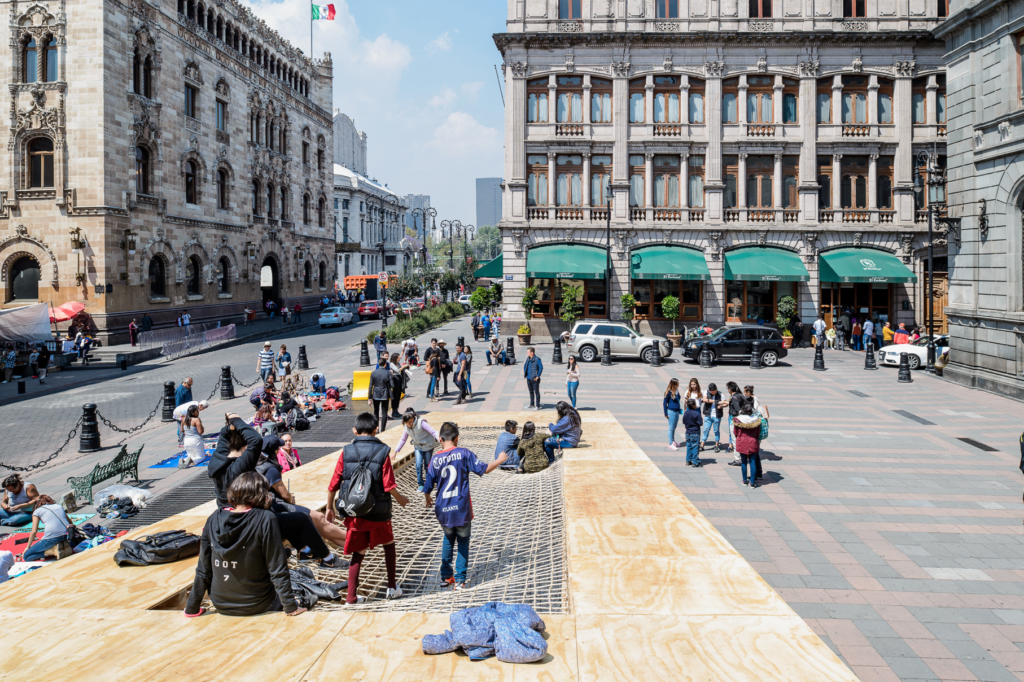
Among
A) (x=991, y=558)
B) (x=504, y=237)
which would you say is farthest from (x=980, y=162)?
(x=504, y=237)

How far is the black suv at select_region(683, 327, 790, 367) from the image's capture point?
28.3 meters

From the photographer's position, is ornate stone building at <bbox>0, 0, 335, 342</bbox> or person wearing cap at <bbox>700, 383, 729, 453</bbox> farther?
ornate stone building at <bbox>0, 0, 335, 342</bbox>

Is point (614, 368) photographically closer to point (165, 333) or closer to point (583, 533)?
point (583, 533)

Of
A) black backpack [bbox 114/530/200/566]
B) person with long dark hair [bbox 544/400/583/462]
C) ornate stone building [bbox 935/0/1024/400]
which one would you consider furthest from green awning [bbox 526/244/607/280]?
black backpack [bbox 114/530/200/566]

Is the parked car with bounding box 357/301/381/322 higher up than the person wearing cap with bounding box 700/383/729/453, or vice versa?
the parked car with bounding box 357/301/381/322

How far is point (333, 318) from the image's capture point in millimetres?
47156

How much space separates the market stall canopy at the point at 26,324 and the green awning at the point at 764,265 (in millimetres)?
32030

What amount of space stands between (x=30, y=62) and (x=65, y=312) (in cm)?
1405

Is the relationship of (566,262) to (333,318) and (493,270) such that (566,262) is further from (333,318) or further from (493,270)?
(333,318)

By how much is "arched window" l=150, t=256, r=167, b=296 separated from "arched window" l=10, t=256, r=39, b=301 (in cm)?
568

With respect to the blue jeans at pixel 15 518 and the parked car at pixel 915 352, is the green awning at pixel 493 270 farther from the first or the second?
the blue jeans at pixel 15 518

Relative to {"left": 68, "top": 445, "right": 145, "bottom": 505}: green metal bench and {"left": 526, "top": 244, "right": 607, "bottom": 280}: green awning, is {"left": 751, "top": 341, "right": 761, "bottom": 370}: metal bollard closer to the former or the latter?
{"left": 526, "top": 244, "right": 607, "bottom": 280}: green awning

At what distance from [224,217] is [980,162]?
4408 cm

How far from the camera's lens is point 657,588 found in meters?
6.22
